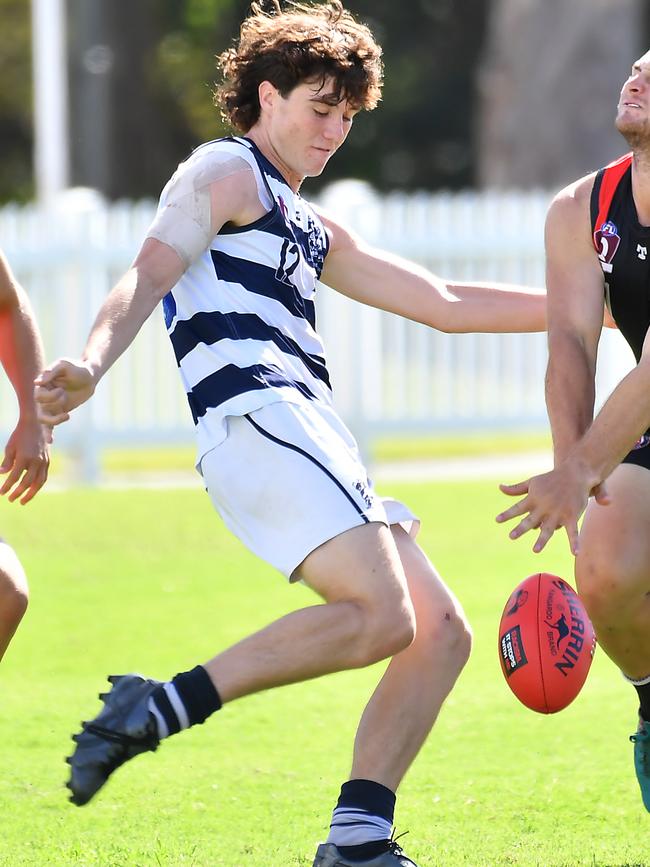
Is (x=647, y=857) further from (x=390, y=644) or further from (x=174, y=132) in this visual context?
(x=174, y=132)

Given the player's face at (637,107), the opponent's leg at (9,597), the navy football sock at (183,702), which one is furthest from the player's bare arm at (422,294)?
the navy football sock at (183,702)

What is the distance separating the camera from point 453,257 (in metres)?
13.1

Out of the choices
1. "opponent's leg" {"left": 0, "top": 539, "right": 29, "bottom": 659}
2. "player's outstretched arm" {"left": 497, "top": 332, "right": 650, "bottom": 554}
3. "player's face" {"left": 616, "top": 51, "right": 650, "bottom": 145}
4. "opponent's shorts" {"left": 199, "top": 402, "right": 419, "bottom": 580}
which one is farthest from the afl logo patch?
"opponent's leg" {"left": 0, "top": 539, "right": 29, "bottom": 659}

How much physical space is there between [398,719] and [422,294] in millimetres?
1312

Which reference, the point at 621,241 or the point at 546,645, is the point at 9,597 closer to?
the point at 546,645

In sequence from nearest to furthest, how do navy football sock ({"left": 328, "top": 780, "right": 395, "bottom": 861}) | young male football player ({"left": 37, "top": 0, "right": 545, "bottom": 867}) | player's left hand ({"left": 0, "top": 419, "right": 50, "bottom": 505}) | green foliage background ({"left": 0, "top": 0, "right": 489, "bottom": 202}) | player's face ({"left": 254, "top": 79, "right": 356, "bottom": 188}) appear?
young male football player ({"left": 37, "top": 0, "right": 545, "bottom": 867})
navy football sock ({"left": 328, "top": 780, "right": 395, "bottom": 861})
player's face ({"left": 254, "top": 79, "right": 356, "bottom": 188})
player's left hand ({"left": 0, "top": 419, "right": 50, "bottom": 505})
green foliage background ({"left": 0, "top": 0, "right": 489, "bottom": 202})

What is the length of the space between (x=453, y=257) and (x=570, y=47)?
29.6 feet

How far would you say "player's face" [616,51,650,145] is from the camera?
419 centimetres

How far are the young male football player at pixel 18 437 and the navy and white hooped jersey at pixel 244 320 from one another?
1.79 feet

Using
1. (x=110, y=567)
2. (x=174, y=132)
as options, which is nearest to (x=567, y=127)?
(x=174, y=132)

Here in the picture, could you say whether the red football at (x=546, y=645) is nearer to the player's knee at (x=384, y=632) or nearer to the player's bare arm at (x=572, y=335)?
the player's bare arm at (x=572, y=335)

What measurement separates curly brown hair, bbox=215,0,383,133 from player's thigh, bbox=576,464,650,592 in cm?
133

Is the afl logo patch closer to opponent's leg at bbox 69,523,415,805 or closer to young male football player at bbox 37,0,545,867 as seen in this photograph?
young male football player at bbox 37,0,545,867

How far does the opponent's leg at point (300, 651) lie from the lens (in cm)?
368
